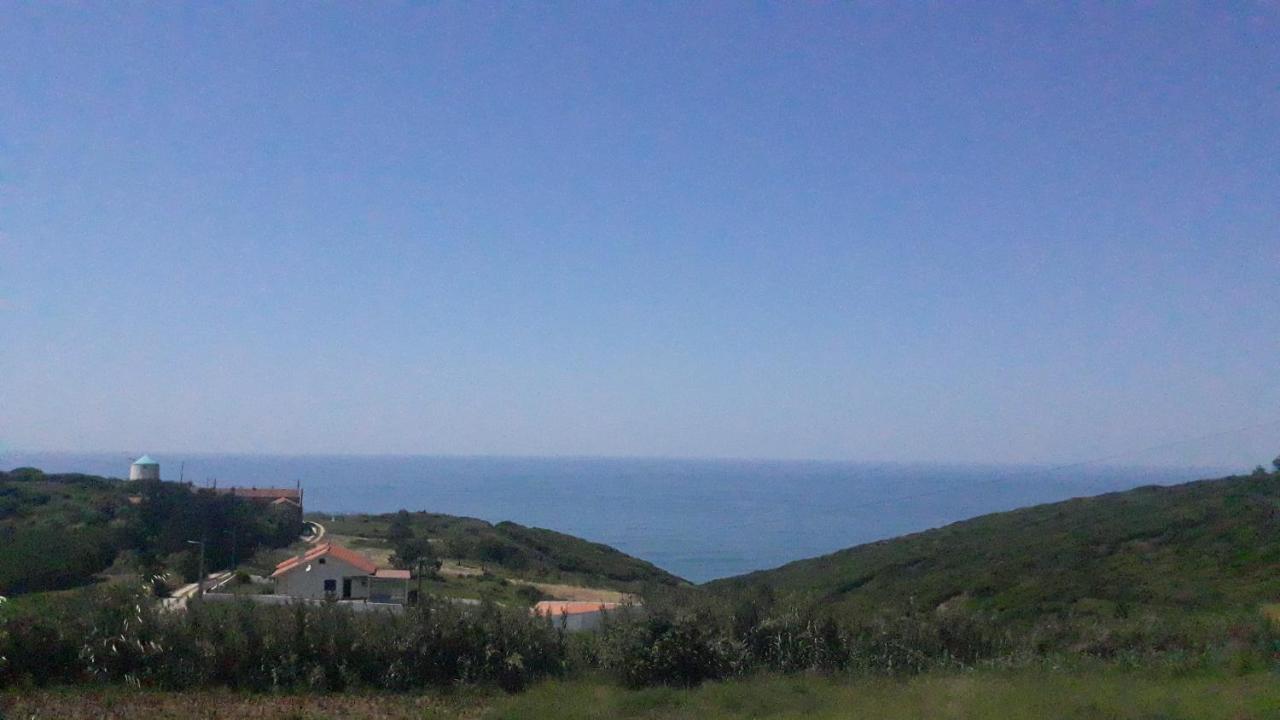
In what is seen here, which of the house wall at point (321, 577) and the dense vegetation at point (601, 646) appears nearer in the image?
the dense vegetation at point (601, 646)

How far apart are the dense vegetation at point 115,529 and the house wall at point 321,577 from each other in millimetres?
3714

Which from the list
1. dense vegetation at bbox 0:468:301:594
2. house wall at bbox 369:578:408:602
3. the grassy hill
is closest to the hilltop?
dense vegetation at bbox 0:468:301:594

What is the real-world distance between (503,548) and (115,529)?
17352 mm

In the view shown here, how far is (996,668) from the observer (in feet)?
46.5

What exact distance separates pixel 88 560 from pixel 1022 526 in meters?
39.5

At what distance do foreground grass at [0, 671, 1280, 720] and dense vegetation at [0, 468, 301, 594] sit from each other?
17.4 meters

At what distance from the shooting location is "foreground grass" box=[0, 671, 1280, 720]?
10.6 m

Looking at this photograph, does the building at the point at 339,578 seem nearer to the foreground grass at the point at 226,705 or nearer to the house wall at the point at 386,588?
the house wall at the point at 386,588

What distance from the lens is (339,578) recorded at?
31.6m

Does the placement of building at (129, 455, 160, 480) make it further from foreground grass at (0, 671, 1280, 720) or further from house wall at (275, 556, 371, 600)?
foreground grass at (0, 671, 1280, 720)

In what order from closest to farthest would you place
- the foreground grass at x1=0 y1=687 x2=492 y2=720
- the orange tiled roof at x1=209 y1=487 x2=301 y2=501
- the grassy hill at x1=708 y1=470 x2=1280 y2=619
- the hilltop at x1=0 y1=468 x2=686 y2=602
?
the foreground grass at x1=0 y1=687 x2=492 y2=720, the grassy hill at x1=708 y1=470 x2=1280 y2=619, the hilltop at x1=0 y1=468 x2=686 y2=602, the orange tiled roof at x1=209 y1=487 x2=301 y2=501

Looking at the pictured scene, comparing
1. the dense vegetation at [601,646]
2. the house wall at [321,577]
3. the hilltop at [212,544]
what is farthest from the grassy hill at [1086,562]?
the house wall at [321,577]

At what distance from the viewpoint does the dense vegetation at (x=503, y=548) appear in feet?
157

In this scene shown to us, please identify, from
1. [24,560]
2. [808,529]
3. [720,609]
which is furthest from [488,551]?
[808,529]
